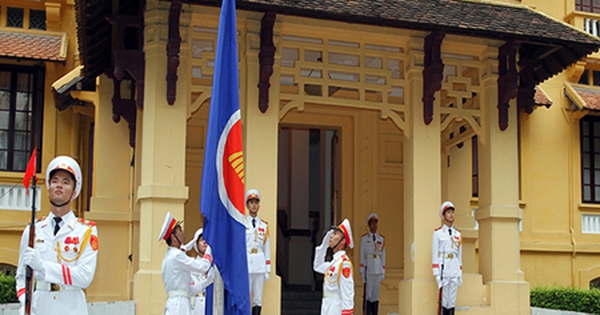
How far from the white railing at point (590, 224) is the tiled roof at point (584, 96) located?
2.68 meters

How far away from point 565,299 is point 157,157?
944cm

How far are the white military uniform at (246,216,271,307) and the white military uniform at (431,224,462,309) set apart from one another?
277 cm

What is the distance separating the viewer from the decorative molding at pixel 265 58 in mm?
13164

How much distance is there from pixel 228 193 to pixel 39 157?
1150 centimetres

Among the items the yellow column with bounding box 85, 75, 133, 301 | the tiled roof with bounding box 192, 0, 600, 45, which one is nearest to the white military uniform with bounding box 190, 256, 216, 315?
the tiled roof with bounding box 192, 0, 600, 45

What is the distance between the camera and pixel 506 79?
14.6 m

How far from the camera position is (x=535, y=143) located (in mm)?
20625

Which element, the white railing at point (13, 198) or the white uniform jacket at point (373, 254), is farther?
the white railing at point (13, 198)

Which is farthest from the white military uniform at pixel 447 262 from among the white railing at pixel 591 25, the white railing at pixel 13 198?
the white railing at pixel 591 25

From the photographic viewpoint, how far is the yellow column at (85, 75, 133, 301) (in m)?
16.1

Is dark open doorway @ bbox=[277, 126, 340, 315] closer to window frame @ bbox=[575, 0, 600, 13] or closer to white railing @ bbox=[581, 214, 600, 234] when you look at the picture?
white railing @ bbox=[581, 214, 600, 234]

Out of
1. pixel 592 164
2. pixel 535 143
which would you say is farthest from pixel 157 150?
pixel 592 164

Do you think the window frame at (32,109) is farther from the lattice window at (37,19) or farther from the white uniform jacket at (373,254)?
the white uniform jacket at (373,254)

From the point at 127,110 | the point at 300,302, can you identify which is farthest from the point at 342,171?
the point at 127,110
